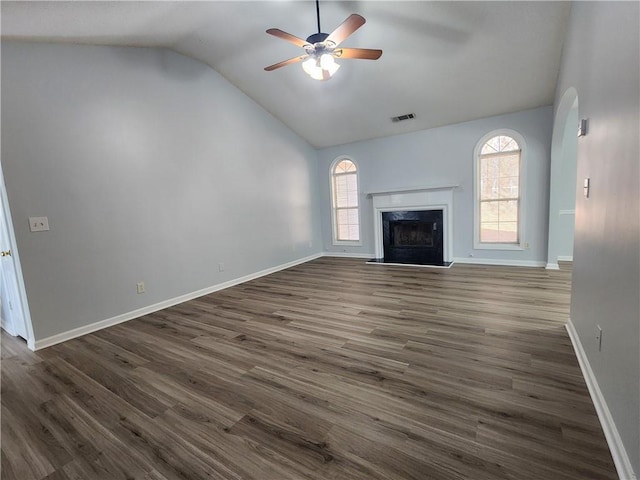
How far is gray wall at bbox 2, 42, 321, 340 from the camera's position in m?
2.90

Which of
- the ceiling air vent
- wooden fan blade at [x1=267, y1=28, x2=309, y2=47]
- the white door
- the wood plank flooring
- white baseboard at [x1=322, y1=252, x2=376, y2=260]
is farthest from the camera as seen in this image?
white baseboard at [x1=322, y1=252, x2=376, y2=260]

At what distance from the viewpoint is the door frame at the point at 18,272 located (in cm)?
276

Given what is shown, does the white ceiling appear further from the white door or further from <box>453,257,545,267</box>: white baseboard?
<box>453,257,545,267</box>: white baseboard

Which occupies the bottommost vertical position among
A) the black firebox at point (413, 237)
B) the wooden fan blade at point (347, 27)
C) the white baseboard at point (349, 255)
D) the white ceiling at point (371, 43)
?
the white baseboard at point (349, 255)

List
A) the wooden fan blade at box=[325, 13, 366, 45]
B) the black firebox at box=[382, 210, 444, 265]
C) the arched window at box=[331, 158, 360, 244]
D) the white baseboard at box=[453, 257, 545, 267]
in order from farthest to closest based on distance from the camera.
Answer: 1. the arched window at box=[331, 158, 360, 244]
2. the black firebox at box=[382, 210, 444, 265]
3. the white baseboard at box=[453, 257, 545, 267]
4. the wooden fan blade at box=[325, 13, 366, 45]

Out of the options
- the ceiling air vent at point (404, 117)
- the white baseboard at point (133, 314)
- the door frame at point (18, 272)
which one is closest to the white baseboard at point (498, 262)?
the ceiling air vent at point (404, 117)

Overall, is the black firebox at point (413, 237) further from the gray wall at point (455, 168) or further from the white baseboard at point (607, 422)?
the white baseboard at point (607, 422)

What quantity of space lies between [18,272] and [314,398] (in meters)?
3.07

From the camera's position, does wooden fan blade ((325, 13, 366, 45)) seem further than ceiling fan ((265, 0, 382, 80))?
No

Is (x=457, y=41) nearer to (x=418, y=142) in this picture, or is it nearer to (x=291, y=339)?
(x=418, y=142)

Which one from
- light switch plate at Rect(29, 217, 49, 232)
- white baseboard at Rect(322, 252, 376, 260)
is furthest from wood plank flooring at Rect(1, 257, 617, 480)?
white baseboard at Rect(322, 252, 376, 260)

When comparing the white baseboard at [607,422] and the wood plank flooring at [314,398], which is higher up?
the white baseboard at [607,422]

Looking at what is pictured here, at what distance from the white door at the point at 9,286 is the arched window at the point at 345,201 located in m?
5.40

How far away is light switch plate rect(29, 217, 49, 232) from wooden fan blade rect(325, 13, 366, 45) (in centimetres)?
329
